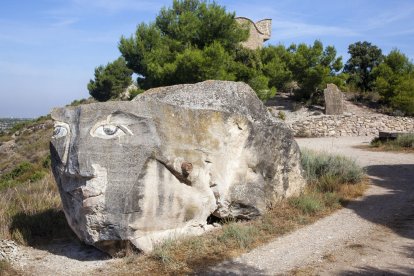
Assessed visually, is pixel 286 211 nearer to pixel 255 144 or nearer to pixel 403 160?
pixel 255 144

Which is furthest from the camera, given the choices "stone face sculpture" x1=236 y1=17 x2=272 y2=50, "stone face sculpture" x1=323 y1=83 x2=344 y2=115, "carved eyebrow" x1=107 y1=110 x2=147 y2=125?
"stone face sculpture" x1=236 y1=17 x2=272 y2=50

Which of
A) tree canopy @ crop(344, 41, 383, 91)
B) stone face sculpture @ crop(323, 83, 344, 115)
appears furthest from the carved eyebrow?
tree canopy @ crop(344, 41, 383, 91)

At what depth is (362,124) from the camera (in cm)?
2156

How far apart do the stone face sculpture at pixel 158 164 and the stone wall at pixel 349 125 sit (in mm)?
15625

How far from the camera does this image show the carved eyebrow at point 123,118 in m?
4.85

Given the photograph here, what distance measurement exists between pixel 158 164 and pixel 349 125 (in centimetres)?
1845

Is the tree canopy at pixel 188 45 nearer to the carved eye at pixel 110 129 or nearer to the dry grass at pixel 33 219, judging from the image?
the dry grass at pixel 33 219

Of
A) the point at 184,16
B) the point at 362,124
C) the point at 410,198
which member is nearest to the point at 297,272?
the point at 410,198

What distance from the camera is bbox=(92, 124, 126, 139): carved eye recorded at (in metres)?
4.74

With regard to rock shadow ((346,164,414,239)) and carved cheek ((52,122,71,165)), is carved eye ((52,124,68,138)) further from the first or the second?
rock shadow ((346,164,414,239))

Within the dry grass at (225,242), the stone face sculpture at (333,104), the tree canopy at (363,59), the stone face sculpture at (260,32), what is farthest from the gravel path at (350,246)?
the tree canopy at (363,59)

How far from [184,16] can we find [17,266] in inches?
624

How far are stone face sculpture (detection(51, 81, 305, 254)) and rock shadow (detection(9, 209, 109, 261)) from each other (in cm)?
43

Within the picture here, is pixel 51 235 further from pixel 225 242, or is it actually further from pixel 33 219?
pixel 225 242
